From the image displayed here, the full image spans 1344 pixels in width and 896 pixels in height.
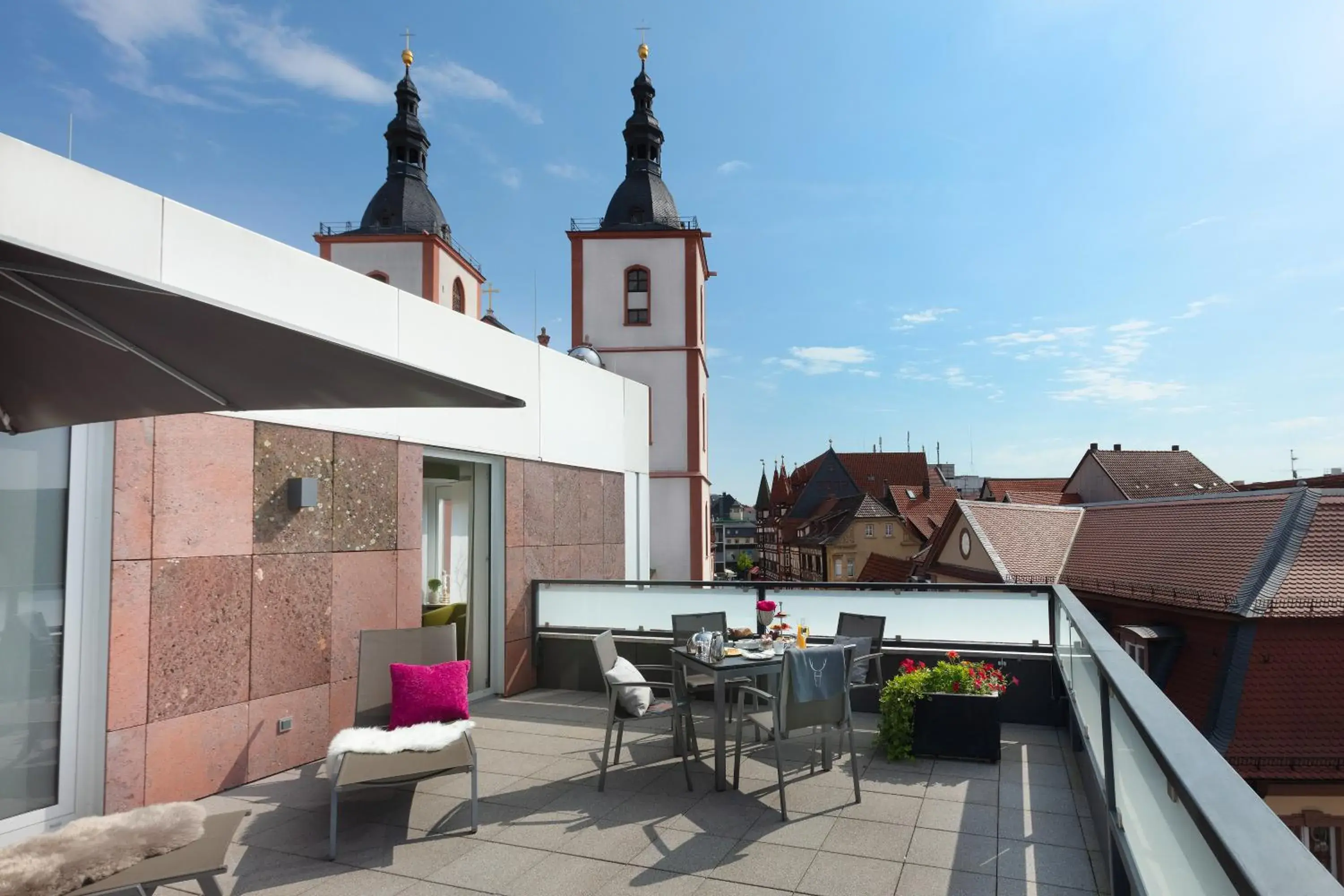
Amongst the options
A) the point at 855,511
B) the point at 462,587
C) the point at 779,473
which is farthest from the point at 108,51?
the point at 779,473

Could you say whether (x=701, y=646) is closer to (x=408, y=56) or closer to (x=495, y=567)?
(x=495, y=567)

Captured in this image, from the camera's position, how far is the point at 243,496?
5.00 meters

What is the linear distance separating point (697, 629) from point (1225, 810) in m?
4.87

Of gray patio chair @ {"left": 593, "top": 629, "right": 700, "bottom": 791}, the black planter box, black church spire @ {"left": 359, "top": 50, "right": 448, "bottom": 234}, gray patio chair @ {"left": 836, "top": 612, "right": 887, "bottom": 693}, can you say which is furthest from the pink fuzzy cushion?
black church spire @ {"left": 359, "top": 50, "right": 448, "bottom": 234}

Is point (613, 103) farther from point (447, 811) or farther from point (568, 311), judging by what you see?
point (447, 811)

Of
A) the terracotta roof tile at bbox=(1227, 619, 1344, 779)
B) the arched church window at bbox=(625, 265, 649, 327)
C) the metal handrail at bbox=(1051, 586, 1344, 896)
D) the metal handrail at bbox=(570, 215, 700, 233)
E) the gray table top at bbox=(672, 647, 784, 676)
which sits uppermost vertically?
the metal handrail at bbox=(570, 215, 700, 233)

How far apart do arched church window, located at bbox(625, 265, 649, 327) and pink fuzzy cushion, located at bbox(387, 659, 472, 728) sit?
55.0 feet

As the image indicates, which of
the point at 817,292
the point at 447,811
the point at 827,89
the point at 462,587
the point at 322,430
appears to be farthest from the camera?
the point at 817,292

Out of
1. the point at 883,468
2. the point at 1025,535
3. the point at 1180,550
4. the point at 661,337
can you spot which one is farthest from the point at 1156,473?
the point at 661,337

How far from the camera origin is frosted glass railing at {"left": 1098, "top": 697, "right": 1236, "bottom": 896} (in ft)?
4.51

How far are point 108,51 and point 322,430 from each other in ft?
13.5

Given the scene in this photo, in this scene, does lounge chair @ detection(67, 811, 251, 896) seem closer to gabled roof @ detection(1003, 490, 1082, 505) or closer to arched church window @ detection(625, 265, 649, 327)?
arched church window @ detection(625, 265, 649, 327)

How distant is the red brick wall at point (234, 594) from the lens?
14.2 ft

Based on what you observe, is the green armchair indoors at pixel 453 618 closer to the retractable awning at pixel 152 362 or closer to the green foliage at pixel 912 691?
the green foliage at pixel 912 691
